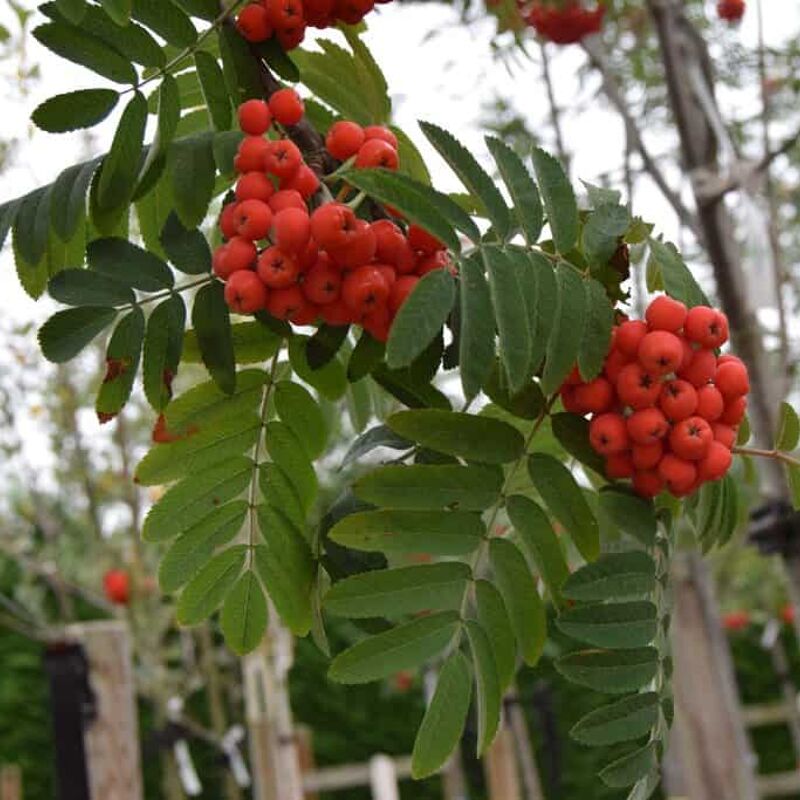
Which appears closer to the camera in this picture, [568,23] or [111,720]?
[568,23]

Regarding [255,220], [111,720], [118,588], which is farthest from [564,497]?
[118,588]

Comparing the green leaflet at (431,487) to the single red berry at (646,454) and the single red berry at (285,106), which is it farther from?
the single red berry at (285,106)

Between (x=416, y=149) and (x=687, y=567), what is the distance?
251cm

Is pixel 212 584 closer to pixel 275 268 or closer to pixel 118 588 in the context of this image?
pixel 275 268

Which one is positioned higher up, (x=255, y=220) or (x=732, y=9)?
(x=732, y=9)

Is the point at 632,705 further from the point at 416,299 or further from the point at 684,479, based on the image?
the point at 416,299

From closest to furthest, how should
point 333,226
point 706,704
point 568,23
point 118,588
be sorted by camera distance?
point 333,226 → point 568,23 → point 706,704 → point 118,588

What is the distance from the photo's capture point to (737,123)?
10.0 feet

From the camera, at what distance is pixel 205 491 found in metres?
0.86

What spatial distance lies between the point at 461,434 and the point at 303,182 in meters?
0.17

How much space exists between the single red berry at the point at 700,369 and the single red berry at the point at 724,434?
0.09ft

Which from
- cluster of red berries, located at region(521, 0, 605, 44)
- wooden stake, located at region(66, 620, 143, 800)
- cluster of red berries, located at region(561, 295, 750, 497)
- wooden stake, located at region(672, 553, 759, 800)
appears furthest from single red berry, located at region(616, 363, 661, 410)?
wooden stake, located at region(672, 553, 759, 800)

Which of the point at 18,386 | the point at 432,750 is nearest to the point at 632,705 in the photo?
the point at 432,750

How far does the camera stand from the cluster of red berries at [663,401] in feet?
2.37
